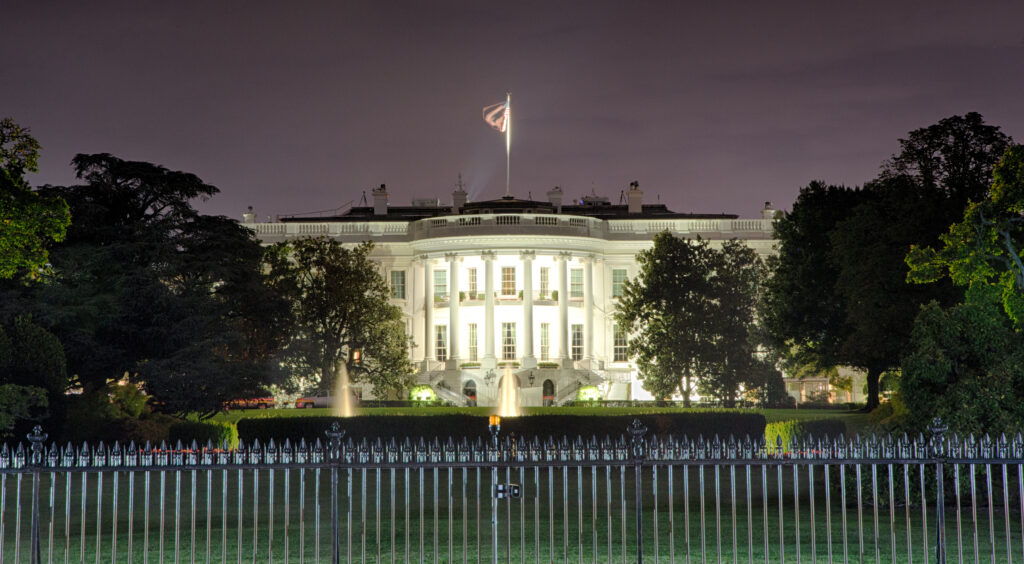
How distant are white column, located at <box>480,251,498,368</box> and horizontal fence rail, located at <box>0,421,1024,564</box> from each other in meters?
48.5

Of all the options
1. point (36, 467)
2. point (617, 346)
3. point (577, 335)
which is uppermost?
point (577, 335)

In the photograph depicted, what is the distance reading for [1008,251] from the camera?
34156mm

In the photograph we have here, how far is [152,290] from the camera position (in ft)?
115

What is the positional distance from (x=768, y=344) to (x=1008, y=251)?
29146 mm

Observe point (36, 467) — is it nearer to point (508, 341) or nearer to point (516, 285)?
point (508, 341)

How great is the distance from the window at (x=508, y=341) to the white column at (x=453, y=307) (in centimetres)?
294

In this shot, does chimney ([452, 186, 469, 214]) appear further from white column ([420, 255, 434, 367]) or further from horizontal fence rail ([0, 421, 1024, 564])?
horizontal fence rail ([0, 421, 1024, 564])

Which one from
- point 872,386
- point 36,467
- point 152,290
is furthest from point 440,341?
point 36,467

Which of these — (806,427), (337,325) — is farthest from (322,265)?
(806,427)

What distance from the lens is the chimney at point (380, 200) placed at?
90.1m

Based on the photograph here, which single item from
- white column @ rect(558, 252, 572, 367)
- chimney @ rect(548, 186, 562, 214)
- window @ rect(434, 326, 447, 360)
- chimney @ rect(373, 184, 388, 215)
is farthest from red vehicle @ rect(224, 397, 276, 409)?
chimney @ rect(548, 186, 562, 214)

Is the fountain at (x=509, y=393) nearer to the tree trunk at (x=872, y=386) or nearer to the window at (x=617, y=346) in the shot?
the window at (x=617, y=346)

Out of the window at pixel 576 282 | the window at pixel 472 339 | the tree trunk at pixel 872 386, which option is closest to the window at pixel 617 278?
the window at pixel 576 282

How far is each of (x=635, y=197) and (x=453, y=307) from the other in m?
18.8
